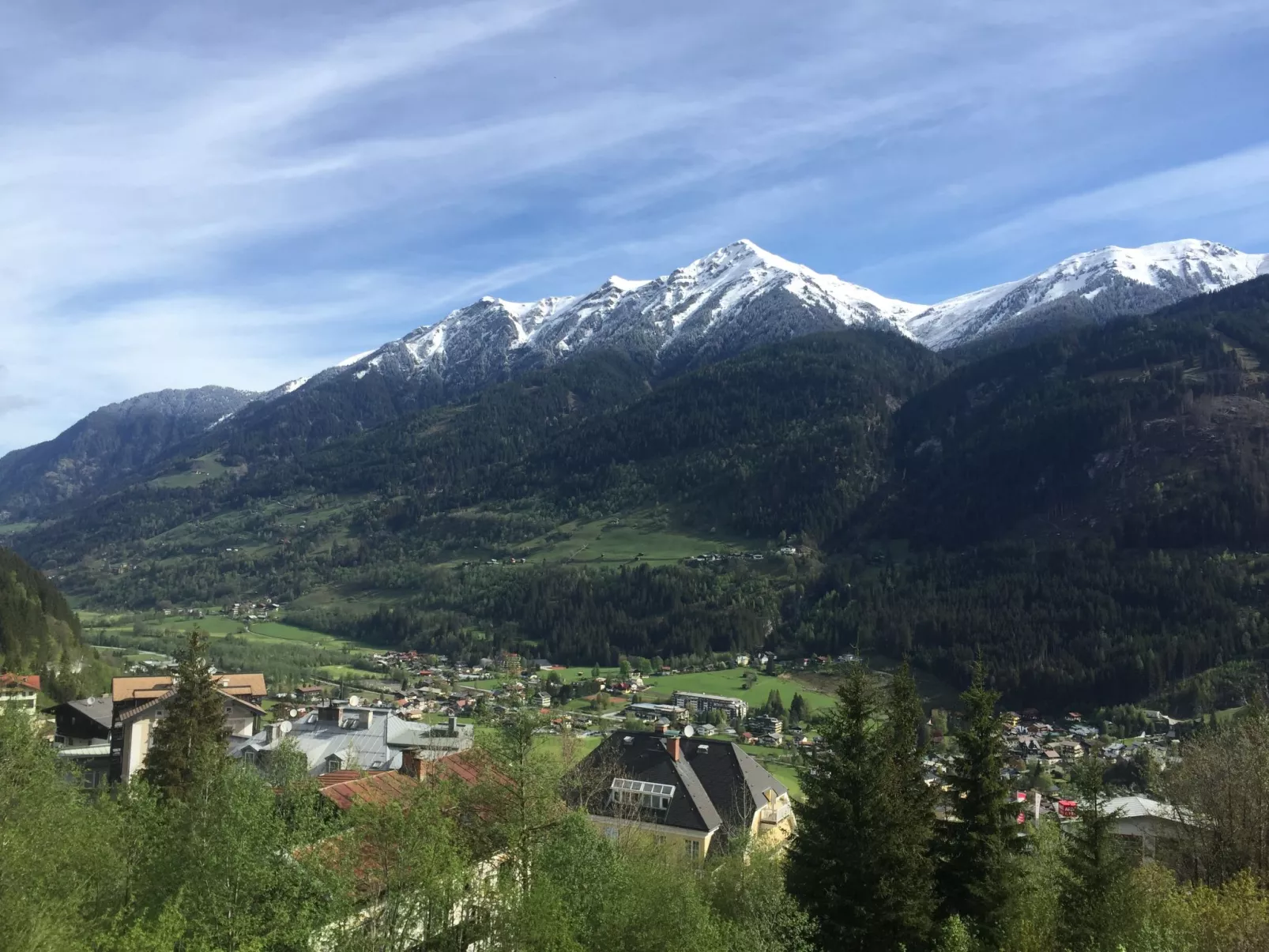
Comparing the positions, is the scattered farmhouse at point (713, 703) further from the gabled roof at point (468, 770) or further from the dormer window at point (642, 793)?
the gabled roof at point (468, 770)

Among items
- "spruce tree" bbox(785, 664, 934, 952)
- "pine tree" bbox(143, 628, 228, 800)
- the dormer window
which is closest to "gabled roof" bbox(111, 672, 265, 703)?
"pine tree" bbox(143, 628, 228, 800)

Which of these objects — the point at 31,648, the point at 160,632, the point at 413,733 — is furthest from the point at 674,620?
the point at 413,733

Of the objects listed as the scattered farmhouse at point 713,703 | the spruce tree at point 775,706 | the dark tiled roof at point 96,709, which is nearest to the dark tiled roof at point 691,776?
the dark tiled roof at point 96,709

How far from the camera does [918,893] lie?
95.9ft

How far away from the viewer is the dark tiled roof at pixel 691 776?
50.9 metres

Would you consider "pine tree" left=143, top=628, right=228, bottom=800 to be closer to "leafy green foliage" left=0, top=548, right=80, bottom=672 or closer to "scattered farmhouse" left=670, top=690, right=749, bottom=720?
"leafy green foliage" left=0, top=548, right=80, bottom=672

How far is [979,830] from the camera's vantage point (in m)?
30.7

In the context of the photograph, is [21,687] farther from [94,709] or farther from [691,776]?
[691,776]

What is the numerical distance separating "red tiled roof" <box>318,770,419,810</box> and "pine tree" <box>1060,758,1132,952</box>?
21518mm

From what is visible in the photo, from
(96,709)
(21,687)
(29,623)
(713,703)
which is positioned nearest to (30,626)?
(29,623)

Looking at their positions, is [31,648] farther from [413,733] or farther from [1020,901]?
[1020,901]

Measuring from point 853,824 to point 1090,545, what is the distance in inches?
6975

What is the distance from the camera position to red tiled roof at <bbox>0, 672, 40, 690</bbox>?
278ft

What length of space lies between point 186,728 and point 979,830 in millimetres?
36364
